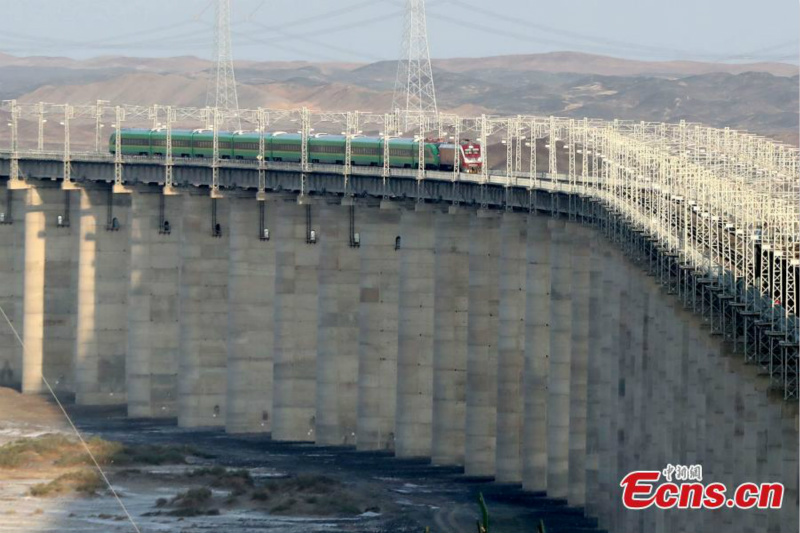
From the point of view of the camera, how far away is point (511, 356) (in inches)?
4355

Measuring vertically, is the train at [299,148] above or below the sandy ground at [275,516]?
above

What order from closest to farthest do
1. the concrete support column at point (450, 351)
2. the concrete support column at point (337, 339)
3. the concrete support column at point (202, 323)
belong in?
1. the concrete support column at point (450, 351)
2. the concrete support column at point (337, 339)
3. the concrete support column at point (202, 323)

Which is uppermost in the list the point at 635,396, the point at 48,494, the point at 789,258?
the point at 789,258

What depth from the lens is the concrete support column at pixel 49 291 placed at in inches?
Result: 5817

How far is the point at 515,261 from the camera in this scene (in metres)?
111

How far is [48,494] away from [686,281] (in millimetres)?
40743

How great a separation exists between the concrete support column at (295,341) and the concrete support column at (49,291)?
2342 cm

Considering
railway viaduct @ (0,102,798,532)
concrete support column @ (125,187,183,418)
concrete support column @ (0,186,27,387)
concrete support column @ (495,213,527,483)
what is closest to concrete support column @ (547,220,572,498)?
railway viaduct @ (0,102,798,532)

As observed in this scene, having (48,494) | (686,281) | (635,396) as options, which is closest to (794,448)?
(686,281)

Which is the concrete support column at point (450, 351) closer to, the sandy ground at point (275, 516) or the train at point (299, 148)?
the sandy ground at point (275, 516)

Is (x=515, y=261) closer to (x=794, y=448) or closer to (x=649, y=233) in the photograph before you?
(x=649, y=233)

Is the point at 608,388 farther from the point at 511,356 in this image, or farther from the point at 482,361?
the point at 482,361

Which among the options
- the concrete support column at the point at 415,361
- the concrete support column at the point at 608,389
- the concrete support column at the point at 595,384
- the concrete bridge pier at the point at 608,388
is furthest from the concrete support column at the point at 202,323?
the concrete support column at the point at 608,389

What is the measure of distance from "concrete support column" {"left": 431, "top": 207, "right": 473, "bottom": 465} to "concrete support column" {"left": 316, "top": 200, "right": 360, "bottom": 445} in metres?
9.56
